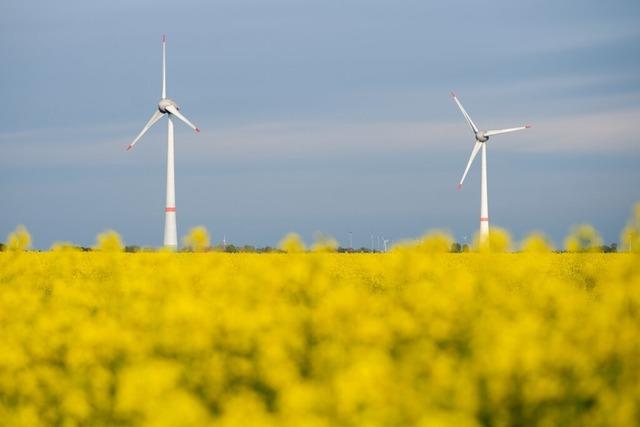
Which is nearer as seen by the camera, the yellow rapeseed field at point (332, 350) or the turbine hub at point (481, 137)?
the yellow rapeseed field at point (332, 350)

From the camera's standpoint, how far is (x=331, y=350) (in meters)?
8.10

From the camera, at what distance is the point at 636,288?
8.99 meters

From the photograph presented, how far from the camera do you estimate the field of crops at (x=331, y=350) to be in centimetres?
686

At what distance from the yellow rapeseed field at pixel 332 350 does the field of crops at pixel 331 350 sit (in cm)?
2

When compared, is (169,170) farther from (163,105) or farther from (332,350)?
(332,350)

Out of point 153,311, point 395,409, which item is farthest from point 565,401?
point 153,311

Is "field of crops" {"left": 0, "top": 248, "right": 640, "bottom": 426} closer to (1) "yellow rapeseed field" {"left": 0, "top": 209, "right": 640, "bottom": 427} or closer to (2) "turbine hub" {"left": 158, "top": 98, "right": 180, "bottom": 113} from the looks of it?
(1) "yellow rapeseed field" {"left": 0, "top": 209, "right": 640, "bottom": 427}

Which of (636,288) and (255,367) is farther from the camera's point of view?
(636,288)

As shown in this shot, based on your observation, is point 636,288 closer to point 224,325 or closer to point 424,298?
point 424,298

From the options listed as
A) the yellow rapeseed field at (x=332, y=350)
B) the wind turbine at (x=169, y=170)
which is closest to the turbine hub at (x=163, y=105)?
the wind turbine at (x=169, y=170)

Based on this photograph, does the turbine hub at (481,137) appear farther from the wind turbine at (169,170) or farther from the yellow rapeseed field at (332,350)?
the yellow rapeseed field at (332,350)

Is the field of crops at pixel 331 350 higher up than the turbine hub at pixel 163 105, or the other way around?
the turbine hub at pixel 163 105

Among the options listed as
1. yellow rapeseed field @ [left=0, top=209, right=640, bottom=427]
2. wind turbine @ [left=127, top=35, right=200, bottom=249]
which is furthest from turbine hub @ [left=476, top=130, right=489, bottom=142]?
yellow rapeseed field @ [left=0, top=209, right=640, bottom=427]

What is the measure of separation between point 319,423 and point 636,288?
4.28m
